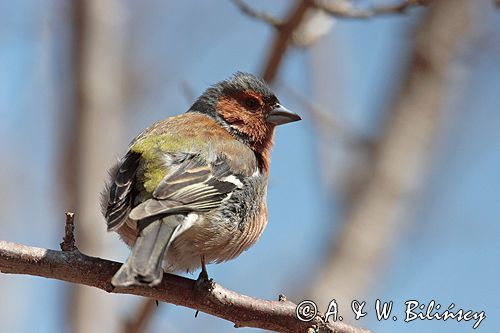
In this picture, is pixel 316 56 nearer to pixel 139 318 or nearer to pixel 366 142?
pixel 366 142

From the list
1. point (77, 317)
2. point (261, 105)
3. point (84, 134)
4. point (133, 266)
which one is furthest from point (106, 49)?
point (133, 266)

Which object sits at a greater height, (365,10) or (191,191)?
(365,10)

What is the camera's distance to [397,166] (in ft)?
27.4

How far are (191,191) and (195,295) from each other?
0.68 meters

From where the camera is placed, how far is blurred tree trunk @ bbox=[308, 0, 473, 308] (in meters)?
7.77

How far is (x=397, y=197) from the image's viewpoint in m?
8.19

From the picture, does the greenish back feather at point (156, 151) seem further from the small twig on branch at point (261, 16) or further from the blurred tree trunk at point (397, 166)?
the blurred tree trunk at point (397, 166)

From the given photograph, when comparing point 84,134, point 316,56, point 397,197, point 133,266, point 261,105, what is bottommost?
point 133,266

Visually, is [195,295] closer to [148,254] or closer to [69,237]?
[148,254]

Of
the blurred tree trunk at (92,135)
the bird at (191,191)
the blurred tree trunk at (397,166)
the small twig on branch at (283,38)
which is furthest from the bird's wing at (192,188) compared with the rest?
the blurred tree trunk at (397,166)

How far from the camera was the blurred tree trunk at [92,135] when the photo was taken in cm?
594

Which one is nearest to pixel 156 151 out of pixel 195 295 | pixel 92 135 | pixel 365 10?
pixel 195 295

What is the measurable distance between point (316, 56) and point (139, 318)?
488cm

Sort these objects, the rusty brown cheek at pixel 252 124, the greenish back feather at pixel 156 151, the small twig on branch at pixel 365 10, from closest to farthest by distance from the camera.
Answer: the greenish back feather at pixel 156 151 → the small twig on branch at pixel 365 10 → the rusty brown cheek at pixel 252 124
